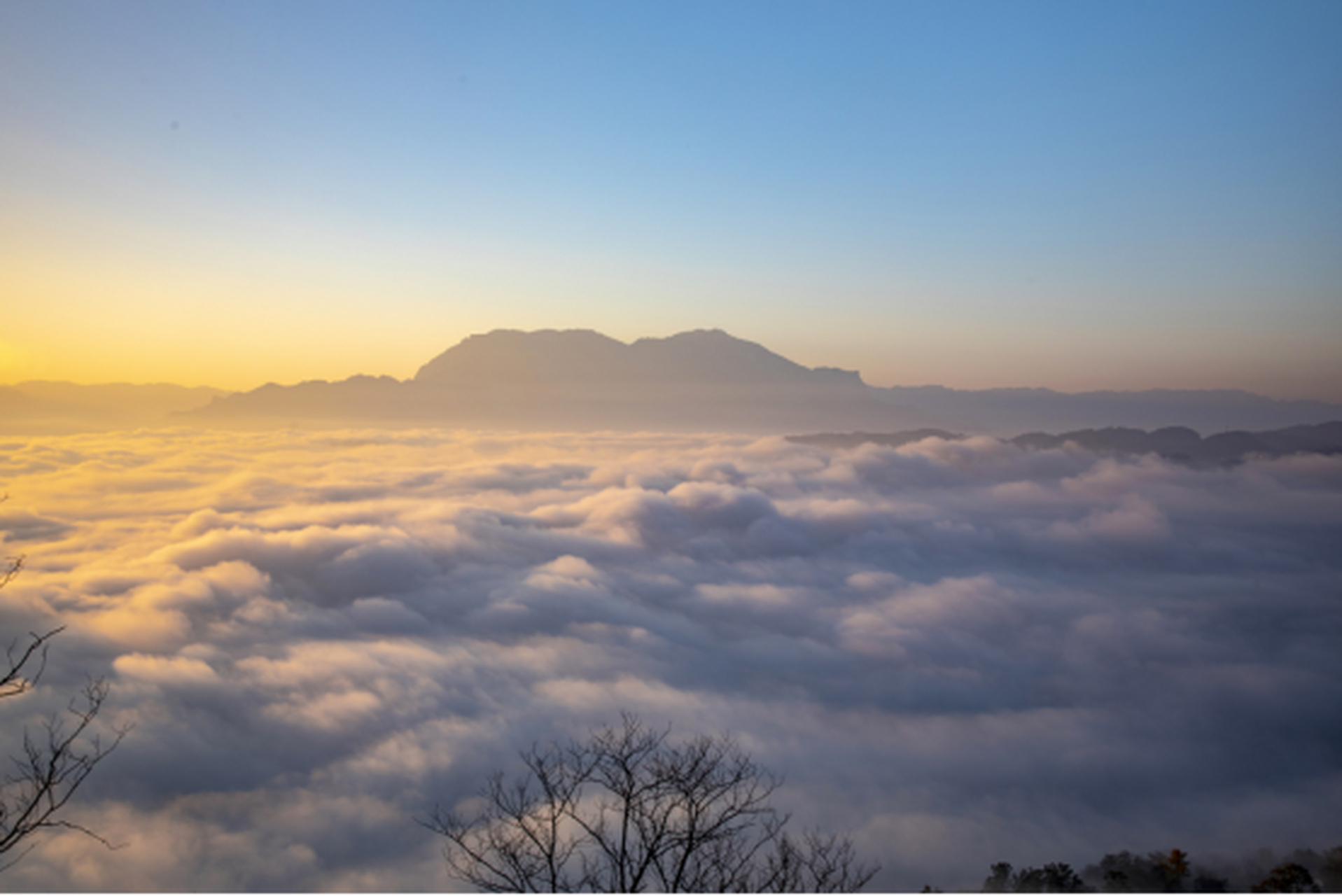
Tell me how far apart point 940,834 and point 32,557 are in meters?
156

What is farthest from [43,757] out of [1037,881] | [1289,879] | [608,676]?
[1289,879]

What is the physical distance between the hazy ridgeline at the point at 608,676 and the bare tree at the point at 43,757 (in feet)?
19.5

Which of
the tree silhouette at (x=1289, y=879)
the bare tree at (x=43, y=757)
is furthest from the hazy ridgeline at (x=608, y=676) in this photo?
the tree silhouette at (x=1289, y=879)

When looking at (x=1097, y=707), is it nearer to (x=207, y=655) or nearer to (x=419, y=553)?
(x=419, y=553)

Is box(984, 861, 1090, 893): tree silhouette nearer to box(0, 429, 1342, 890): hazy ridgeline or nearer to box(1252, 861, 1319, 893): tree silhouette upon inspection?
box(0, 429, 1342, 890): hazy ridgeline

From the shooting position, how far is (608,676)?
10500 cm

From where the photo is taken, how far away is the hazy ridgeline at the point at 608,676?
3157 inches

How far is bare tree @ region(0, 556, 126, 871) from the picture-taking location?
28.2 ft

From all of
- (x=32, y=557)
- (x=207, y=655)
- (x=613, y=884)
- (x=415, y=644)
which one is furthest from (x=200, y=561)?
(x=613, y=884)

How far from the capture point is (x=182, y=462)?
7515 inches

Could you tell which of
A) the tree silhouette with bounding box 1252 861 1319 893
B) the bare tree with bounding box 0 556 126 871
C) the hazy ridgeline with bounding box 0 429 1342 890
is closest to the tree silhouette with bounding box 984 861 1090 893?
the hazy ridgeline with bounding box 0 429 1342 890

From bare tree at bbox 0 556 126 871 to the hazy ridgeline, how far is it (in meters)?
5.94

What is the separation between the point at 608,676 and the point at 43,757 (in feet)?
266

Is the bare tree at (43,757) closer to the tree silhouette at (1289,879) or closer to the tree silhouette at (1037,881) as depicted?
the tree silhouette at (1037,881)
